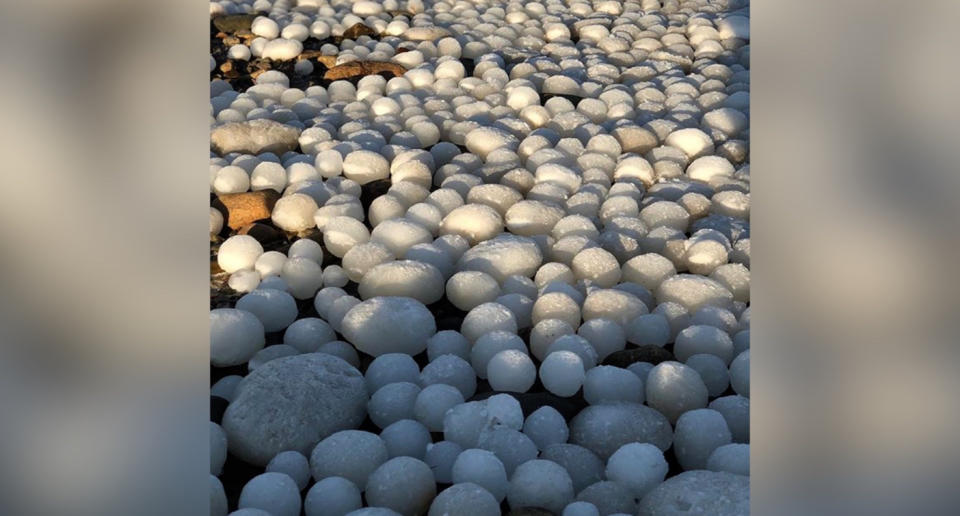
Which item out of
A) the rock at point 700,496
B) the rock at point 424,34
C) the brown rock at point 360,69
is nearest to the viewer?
the rock at point 700,496

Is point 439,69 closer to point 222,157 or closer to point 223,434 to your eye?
point 222,157

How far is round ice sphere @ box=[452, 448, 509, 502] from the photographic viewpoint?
1.18 meters

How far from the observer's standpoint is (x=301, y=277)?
178 cm

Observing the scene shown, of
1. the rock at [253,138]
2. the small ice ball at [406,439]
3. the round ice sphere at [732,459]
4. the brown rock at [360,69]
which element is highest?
the brown rock at [360,69]

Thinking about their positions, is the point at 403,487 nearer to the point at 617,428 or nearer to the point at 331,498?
the point at 331,498

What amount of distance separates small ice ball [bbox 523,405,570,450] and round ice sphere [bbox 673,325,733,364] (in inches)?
10.8

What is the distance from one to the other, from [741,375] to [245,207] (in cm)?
101

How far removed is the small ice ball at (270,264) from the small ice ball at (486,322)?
0.39 metres

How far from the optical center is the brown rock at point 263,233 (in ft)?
6.48

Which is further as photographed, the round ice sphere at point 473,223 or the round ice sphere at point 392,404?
the round ice sphere at point 473,223

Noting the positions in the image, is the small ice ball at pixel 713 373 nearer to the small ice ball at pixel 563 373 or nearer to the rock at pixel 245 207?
the small ice ball at pixel 563 373
